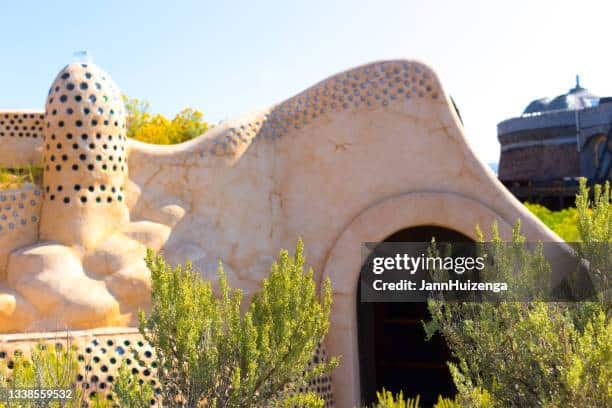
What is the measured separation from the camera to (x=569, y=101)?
90.9ft

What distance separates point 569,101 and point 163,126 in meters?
20.0

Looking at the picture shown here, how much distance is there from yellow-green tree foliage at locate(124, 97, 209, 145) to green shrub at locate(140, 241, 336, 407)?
447 inches

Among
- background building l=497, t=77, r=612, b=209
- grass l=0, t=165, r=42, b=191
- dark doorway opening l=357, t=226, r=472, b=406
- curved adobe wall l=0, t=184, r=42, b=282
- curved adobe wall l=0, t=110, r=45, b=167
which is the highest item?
background building l=497, t=77, r=612, b=209

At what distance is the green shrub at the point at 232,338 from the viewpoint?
13.8 feet

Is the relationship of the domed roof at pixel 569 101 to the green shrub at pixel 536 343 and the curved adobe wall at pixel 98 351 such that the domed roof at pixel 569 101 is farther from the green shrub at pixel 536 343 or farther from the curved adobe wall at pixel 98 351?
the curved adobe wall at pixel 98 351

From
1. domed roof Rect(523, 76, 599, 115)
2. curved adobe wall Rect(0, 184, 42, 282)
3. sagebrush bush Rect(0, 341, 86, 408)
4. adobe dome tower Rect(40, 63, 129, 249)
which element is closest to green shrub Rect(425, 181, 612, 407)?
sagebrush bush Rect(0, 341, 86, 408)

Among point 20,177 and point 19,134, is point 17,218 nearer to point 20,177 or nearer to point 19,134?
point 20,177

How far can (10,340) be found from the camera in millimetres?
5773

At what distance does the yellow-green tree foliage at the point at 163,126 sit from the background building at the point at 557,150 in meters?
11.9

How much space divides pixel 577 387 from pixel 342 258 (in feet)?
12.9

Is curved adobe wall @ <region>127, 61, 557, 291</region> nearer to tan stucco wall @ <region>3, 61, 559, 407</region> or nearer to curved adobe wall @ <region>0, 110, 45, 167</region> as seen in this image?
tan stucco wall @ <region>3, 61, 559, 407</region>

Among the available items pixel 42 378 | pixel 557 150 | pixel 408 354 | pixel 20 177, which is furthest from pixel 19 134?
pixel 557 150

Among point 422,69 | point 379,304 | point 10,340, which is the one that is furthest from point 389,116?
point 10,340

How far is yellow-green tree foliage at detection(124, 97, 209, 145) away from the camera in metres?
15.6
